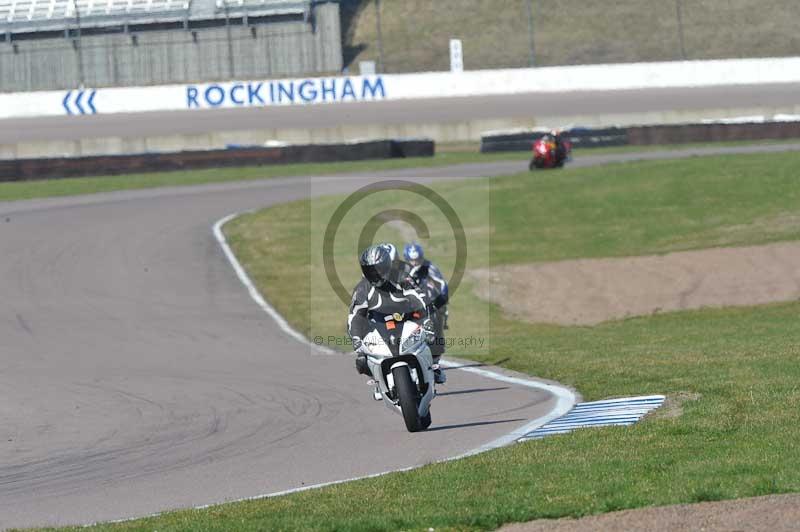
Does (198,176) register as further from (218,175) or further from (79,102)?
(79,102)

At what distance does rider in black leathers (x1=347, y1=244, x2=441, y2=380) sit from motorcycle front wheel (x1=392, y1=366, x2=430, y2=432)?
1.59 feet

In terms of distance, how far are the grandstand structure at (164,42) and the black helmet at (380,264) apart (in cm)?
4921

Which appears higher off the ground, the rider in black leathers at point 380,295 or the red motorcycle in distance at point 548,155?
the red motorcycle in distance at point 548,155

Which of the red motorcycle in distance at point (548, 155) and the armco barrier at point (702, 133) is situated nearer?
the red motorcycle in distance at point (548, 155)

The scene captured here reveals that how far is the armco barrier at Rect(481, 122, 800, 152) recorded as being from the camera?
45.0 metres

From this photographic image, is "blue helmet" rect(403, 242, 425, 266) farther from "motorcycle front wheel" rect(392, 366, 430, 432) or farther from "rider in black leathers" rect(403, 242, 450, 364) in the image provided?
"motorcycle front wheel" rect(392, 366, 430, 432)

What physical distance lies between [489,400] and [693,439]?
4197 mm

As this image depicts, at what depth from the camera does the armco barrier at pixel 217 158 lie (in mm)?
40938

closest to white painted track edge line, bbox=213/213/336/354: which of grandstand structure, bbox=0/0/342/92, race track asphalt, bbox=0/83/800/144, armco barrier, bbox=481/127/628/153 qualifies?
armco barrier, bbox=481/127/628/153

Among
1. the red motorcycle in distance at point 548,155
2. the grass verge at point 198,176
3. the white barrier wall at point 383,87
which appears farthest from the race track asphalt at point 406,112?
the red motorcycle in distance at point 548,155

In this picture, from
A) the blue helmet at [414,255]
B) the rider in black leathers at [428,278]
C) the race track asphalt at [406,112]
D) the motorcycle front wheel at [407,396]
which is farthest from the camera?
the race track asphalt at [406,112]
